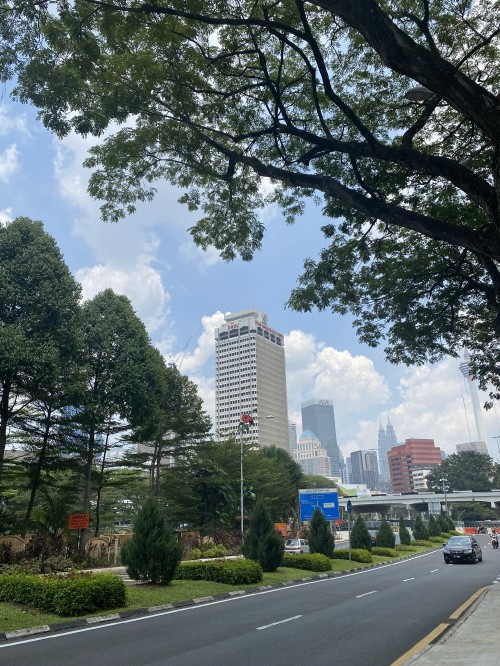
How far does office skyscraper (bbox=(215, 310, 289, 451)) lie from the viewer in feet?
527

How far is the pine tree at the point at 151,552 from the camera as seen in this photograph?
16438 mm

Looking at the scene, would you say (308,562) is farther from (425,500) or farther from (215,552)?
(425,500)

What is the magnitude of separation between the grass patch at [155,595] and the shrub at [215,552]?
10334 millimetres

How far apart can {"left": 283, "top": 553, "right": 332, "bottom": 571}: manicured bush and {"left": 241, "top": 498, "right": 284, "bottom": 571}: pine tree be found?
7.65 feet

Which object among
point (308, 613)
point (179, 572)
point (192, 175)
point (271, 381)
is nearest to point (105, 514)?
point (179, 572)

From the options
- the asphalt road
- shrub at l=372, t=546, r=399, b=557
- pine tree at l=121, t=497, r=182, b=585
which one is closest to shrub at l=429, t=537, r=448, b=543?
shrub at l=372, t=546, r=399, b=557

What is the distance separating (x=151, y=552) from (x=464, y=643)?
1082cm

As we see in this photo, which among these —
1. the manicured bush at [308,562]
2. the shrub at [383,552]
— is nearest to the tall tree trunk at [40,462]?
the manicured bush at [308,562]

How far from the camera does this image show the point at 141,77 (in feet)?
34.6

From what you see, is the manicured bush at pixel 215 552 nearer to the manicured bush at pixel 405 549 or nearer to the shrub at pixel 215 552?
the shrub at pixel 215 552

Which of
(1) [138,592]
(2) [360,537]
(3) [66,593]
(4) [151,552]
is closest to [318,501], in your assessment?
(2) [360,537]

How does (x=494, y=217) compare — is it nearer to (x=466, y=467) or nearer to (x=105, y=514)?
(x=105, y=514)

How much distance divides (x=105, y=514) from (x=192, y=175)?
35.9 metres

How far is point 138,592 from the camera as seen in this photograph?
48.9ft
